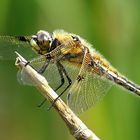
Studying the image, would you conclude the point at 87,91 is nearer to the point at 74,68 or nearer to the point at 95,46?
the point at 74,68

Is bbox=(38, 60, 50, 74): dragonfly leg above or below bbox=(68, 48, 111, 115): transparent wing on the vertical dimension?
above

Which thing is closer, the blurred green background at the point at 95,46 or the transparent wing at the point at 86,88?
the transparent wing at the point at 86,88

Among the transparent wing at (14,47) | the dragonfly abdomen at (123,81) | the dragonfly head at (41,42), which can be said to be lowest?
the dragonfly abdomen at (123,81)

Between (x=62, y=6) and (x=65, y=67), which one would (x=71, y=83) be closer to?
(x=65, y=67)

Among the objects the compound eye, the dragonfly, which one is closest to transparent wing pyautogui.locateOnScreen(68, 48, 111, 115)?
the dragonfly

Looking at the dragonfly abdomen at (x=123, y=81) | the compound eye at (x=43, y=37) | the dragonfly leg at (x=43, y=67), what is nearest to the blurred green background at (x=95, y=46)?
the dragonfly abdomen at (x=123, y=81)

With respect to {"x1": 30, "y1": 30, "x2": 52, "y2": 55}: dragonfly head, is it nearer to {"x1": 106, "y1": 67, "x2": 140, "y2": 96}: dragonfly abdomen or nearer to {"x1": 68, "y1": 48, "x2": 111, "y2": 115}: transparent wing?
{"x1": 68, "y1": 48, "x2": 111, "y2": 115}: transparent wing

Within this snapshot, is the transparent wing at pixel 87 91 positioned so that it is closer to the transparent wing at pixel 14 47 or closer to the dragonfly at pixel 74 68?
the dragonfly at pixel 74 68
